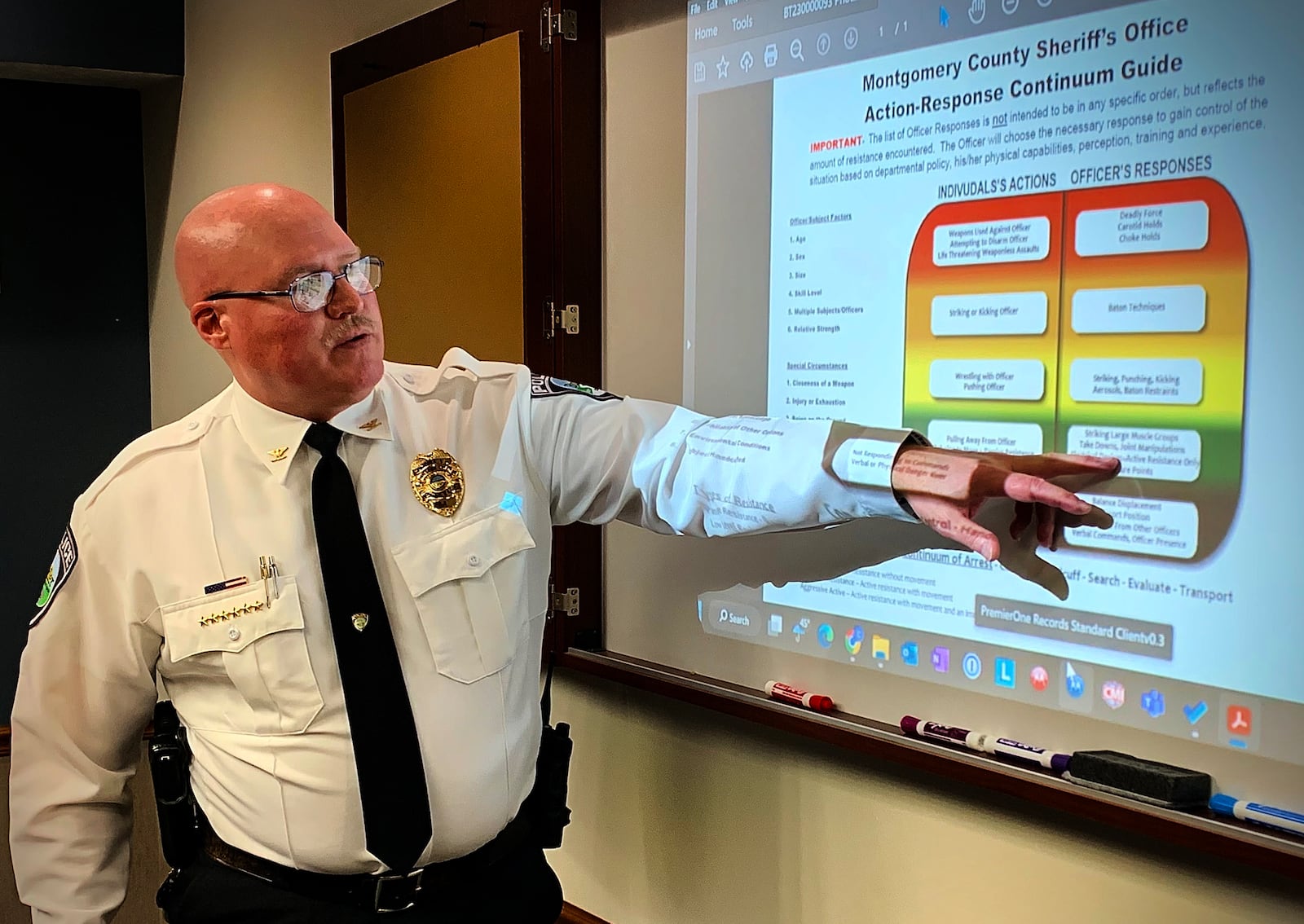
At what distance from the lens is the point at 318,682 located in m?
1.67

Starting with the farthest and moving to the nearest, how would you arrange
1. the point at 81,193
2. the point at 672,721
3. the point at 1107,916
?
the point at 81,193, the point at 672,721, the point at 1107,916

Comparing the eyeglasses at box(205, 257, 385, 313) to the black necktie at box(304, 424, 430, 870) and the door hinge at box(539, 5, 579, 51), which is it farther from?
the door hinge at box(539, 5, 579, 51)

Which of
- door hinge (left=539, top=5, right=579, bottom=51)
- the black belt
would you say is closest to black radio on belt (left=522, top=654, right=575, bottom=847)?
the black belt

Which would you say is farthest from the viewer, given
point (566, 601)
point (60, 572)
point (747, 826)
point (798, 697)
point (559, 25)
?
point (566, 601)

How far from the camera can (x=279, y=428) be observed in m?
1.72

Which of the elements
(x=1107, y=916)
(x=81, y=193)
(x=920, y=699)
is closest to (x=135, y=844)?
(x=920, y=699)

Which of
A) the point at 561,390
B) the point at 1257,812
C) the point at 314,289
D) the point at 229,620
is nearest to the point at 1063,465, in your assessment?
the point at 1257,812

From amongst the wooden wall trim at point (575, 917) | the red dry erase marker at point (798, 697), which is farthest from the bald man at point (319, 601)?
the wooden wall trim at point (575, 917)

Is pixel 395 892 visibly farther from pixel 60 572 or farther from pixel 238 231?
pixel 238 231

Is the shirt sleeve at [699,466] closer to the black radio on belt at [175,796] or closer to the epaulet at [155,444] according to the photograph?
the epaulet at [155,444]

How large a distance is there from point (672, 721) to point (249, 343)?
0.96 m

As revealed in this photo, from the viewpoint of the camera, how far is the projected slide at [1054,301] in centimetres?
135

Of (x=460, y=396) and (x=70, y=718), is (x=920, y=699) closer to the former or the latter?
(x=460, y=396)

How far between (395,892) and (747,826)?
61 centimetres
